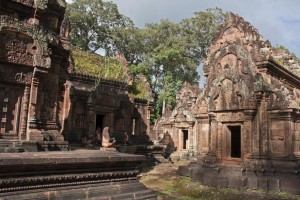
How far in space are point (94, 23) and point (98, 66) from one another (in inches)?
713

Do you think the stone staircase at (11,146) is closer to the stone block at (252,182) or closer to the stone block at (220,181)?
the stone block at (220,181)

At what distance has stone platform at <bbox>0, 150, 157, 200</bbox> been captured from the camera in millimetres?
4289

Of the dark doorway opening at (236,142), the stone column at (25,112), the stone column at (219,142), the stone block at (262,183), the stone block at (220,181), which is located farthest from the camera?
the dark doorway opening at (236,142)

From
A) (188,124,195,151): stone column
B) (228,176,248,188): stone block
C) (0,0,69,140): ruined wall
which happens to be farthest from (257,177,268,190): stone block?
(188,124,195,151): stone column

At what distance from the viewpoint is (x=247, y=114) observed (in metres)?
11.6

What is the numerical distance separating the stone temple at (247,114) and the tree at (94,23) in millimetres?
26953

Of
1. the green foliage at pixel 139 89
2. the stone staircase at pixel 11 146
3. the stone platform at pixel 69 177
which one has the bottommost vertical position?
the stone platform at pixel 69 177

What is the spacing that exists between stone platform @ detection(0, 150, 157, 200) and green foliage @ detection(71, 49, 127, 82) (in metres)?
15.6

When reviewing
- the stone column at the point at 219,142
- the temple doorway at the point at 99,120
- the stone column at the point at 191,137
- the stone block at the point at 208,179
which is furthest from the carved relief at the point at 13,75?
the stone column at the point at 191,137

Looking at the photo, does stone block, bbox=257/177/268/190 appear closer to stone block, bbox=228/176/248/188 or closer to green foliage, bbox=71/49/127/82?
stone block, bbox=228/176/248/188

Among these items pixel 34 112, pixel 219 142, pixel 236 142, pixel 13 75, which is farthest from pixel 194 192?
pixel 13 75

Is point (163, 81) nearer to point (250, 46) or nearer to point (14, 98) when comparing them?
point (250, 46)

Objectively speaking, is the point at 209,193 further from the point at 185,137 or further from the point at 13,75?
the point at 185,137

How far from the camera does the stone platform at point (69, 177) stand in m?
4.29
